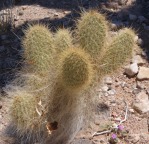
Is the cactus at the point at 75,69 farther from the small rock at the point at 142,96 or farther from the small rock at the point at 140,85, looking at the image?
the small rock at the point at 140,85

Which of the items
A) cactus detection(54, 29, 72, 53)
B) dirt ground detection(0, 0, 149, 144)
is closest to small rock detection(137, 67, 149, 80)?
dirt ground detection(0, 0, 149, 144)

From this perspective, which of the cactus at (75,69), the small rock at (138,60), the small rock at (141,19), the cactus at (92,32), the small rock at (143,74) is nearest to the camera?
the cactus at (75,69)

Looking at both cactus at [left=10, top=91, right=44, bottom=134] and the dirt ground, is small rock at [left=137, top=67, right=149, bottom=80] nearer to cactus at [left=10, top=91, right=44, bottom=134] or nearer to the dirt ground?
the dirt ground

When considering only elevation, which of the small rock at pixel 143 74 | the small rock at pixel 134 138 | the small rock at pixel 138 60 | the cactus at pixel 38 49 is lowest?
the small rock at pixel 134 138

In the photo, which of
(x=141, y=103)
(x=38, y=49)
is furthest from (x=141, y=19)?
(x=38, y=49)

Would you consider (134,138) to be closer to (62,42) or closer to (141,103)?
(141,103)

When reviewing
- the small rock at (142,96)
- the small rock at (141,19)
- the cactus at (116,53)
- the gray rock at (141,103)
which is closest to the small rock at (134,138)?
the gray rock at (141,103)

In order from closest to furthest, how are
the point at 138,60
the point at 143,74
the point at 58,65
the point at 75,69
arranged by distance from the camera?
the point at 75,69 < the point at 58,65 < the point at 143,74 < the point at 138,60
